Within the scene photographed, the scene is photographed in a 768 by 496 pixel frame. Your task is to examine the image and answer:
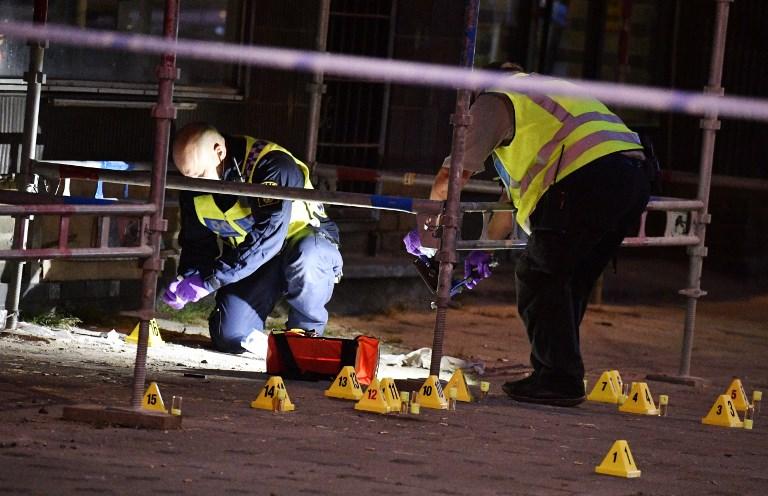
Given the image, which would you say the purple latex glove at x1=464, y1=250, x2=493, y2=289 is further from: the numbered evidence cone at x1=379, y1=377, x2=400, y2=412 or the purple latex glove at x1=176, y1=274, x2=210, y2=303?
the purple latex glove at x1=176, y1=274, x2=210, y2=303

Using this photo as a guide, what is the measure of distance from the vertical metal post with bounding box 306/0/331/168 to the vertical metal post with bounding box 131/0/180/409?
377 centimetres

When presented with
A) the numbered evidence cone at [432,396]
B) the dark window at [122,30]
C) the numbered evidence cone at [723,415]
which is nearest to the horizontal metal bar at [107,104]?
the dark window at [122,30]

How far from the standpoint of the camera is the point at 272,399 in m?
7.28

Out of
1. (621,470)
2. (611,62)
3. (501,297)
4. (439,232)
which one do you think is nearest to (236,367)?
(439,232)

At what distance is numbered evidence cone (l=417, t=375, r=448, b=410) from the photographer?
25.3 feet

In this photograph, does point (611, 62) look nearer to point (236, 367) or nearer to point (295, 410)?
point (236, 367)

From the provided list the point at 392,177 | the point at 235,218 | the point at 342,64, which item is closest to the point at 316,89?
the point at 342,64

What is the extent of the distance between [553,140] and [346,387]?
1508 millimetres

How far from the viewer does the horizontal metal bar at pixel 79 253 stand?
6.55m

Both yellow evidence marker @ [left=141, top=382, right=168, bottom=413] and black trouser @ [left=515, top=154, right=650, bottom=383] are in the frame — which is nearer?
yellow evidence marker @ [left=141, top=382, right=168, bottom=413]

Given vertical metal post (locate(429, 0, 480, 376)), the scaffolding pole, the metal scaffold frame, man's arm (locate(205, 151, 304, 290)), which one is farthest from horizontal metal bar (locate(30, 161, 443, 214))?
the scaffolding pole

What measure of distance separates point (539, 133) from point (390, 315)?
4.35 m

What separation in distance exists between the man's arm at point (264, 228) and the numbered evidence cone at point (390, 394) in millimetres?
1889

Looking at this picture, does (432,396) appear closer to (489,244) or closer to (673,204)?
(489,244)
